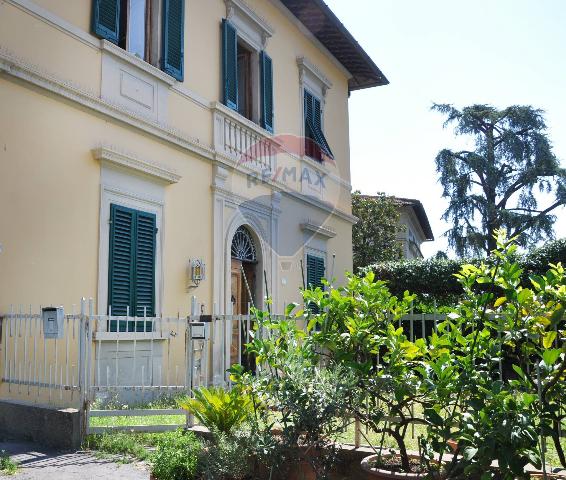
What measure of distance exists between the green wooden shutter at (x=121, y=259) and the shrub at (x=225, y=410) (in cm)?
328

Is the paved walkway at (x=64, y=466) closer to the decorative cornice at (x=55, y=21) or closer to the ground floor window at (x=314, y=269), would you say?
the decorative cornice at (x=55, y=21)

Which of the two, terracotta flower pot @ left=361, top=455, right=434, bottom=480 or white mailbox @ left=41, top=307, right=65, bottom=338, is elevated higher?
white mailbox @ left=41, top=307, right=65, bottom=338

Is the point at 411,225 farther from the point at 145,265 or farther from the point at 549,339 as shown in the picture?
the point at 549,339

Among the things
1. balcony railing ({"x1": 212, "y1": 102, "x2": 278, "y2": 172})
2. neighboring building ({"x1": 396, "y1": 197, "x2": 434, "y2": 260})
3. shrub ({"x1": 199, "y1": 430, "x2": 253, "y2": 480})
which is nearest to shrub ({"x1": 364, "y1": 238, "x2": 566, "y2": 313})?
balcony railing ({"x1": 212, "y1": 102, "x2": 278, "y2": 172})

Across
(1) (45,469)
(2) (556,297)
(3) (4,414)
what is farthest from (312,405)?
(3) (4,414)

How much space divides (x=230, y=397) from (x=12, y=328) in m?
2.87

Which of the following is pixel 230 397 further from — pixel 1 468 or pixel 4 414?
pixel 4 414

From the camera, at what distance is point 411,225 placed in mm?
31578

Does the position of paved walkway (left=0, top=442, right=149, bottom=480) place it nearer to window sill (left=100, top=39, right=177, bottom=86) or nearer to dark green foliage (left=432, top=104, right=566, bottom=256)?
window sill (left=100, top=39, right=177, bottom=86)

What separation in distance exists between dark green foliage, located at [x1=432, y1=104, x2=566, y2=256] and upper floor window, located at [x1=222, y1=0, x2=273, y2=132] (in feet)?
55.2

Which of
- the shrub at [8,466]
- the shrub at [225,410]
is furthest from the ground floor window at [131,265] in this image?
the shrub at [225,410]

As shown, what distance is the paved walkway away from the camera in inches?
178

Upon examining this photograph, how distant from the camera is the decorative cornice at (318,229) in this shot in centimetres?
1190

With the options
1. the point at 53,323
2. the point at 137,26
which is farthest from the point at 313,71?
the point at 53,323
